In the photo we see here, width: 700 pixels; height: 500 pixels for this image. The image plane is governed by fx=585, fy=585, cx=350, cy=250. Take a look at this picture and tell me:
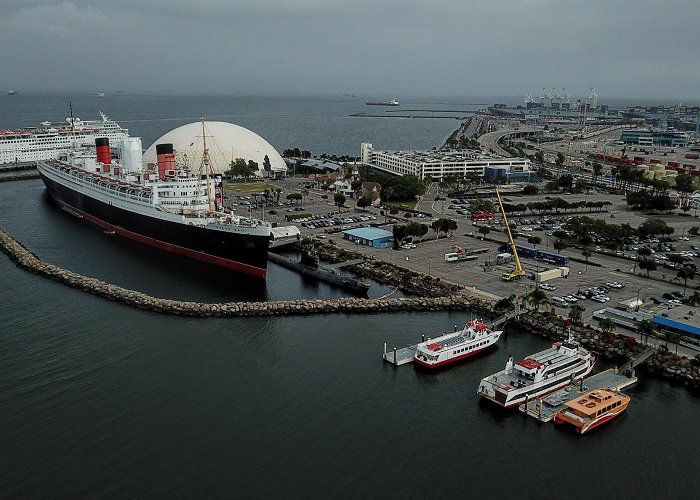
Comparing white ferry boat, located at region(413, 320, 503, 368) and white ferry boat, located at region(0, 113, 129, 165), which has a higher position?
white ferry boat, located at region(0, 113, 129, 165)

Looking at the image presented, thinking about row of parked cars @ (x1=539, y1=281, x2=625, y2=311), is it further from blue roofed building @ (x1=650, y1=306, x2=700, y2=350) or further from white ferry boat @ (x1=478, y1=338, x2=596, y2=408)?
white ferry boat @ (x1=478, y1=338, x2=596, y2=408)

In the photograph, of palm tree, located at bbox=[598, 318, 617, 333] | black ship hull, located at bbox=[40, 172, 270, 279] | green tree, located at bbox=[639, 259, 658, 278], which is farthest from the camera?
black ship hull, located at bbox=[40, 172, 270, 279]

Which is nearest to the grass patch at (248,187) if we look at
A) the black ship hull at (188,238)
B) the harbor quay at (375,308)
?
the black ship hull at (188,238)

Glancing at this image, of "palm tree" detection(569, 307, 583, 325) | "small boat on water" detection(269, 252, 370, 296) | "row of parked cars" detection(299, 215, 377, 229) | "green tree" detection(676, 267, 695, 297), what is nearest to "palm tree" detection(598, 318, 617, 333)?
"palm tree" detection(569, 307, 583, 325)

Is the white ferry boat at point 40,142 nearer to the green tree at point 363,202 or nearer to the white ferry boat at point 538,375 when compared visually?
the green tree at point 363,202

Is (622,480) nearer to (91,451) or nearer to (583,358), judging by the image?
(583,358)

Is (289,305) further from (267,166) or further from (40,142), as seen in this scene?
(40,142)

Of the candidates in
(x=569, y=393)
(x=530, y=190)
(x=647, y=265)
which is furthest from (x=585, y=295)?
(x=530, y=190)
